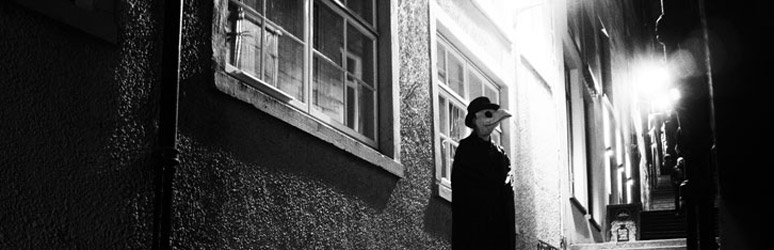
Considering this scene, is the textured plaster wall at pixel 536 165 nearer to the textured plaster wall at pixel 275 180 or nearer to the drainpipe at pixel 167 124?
the textured plaster wall at pixel 275 180

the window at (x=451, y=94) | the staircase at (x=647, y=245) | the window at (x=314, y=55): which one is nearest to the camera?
the window at (x=314, y=55)

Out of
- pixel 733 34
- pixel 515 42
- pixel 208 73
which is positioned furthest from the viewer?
pixel 515 42

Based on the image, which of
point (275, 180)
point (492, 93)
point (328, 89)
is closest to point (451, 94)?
point (492, 93)

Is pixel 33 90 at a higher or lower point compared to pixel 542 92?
lower

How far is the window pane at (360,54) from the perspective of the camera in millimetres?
7602

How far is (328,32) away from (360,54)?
0.65 metres

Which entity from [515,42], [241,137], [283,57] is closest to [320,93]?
[283,57]

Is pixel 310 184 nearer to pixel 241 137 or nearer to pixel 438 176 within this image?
pixel 241 137

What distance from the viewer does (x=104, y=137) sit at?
14.1 ft

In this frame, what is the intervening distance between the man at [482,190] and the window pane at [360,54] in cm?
102

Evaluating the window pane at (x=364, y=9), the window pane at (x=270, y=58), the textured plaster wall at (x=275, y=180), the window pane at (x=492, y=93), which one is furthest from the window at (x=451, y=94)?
the window pane at (x=270, y=58)

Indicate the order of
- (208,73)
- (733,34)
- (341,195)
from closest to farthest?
(733,34) < (208,73) < (341,195)

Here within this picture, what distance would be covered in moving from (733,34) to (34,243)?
11.4 ft

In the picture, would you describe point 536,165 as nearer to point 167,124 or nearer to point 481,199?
point 481,199
